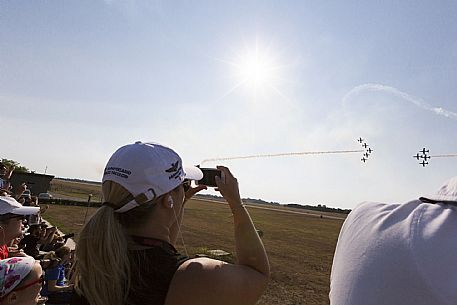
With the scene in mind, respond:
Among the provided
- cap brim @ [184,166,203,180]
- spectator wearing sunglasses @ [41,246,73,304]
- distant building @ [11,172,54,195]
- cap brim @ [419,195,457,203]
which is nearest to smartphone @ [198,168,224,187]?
cap brim @ [184,166,203,180]

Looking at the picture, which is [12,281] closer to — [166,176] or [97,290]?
[97,290]

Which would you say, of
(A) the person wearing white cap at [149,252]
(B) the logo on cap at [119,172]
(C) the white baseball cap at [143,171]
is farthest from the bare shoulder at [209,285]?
(B) the logo on cap at [119,172]

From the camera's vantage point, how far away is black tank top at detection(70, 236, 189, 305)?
Answer: 6.20 ft

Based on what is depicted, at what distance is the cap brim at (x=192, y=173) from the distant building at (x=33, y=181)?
3525 cm

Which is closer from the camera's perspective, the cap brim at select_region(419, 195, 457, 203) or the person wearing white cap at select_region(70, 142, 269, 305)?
the cap brim at select_region(419, 195, 457, 203)

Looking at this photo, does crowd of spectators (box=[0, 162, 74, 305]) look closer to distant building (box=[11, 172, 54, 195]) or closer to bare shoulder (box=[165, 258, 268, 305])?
bare shoulder (box=[165, 258, 268, 305])

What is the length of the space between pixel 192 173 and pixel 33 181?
125 ft

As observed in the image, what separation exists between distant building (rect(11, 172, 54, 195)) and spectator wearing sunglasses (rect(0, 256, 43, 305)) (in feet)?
111

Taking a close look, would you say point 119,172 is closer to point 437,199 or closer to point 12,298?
point 437,199

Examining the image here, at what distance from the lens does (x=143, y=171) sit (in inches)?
84.9

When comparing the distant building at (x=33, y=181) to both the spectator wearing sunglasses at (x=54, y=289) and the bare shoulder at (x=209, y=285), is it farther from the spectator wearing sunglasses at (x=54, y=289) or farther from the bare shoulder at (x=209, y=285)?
the bare shoulder at (x=209, y=285)

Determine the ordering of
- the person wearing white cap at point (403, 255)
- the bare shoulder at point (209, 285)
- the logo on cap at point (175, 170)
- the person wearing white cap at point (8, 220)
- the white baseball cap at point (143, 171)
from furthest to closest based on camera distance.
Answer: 1. the person wearing white cap at point (8, 220)
2. the logo on cap at point (175, 170)
3. the white baseball cap at point (143, 171)
4. the bare shoulder at point (209, 285)
5. the person wearing white cap at point (403, 255)

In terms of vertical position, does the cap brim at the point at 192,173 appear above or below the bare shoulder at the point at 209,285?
above

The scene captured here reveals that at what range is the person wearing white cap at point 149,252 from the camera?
1.88 m
